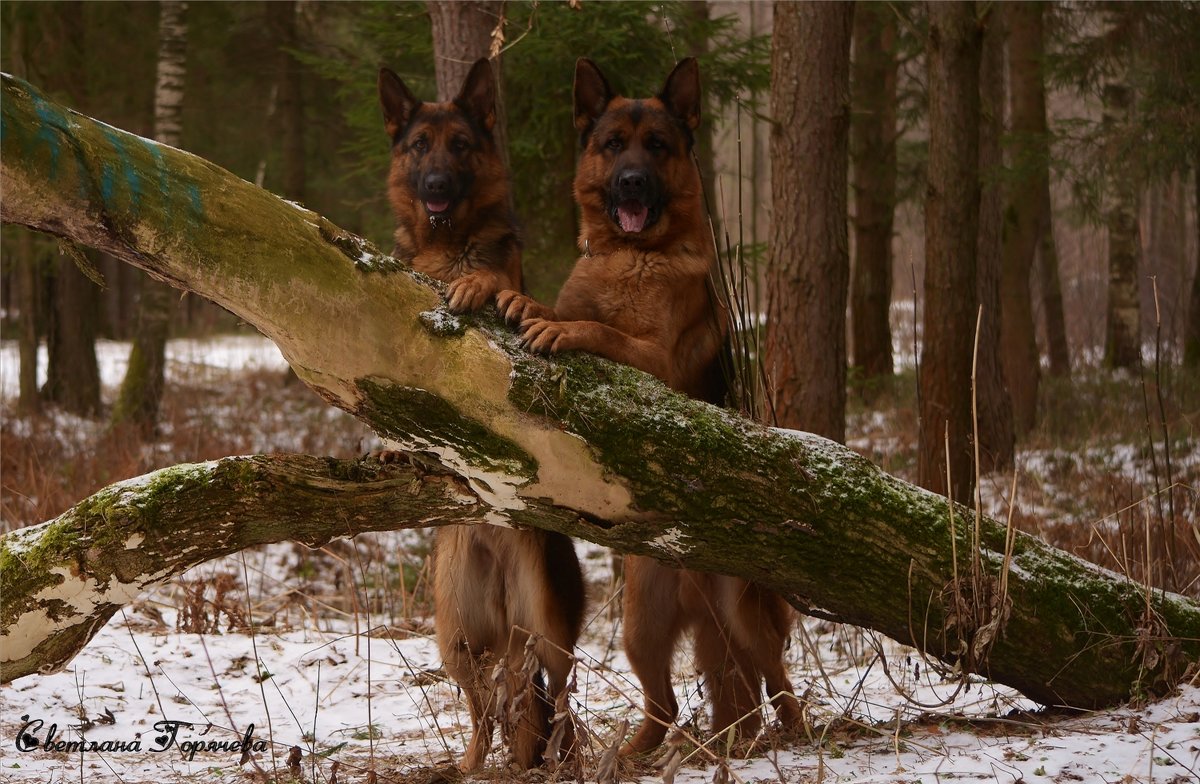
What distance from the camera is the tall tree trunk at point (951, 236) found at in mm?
6941

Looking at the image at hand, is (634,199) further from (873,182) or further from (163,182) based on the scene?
(873,182)

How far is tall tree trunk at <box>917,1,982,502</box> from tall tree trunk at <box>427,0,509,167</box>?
2968 mm

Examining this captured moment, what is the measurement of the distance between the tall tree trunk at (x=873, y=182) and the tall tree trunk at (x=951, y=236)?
6.52 metres

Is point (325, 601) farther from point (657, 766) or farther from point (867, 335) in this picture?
point (867, 335)

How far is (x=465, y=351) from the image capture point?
333 centimetres

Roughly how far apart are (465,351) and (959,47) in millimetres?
5044

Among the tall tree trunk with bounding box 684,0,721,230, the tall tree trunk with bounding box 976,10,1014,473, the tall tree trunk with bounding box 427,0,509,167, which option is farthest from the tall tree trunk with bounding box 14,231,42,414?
the tall tree trunk with bounding box 976,10,1014,473

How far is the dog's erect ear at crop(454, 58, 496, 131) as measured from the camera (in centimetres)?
513

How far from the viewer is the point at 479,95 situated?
5.16m

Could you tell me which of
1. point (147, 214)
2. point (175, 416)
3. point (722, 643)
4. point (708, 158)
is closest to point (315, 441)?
point (175, 416)

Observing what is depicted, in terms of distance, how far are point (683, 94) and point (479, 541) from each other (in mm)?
2241

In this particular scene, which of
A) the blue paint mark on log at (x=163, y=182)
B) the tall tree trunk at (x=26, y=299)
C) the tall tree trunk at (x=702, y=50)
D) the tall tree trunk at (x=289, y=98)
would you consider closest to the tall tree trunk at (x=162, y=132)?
the tall tree trunk at (x=26, y=299)

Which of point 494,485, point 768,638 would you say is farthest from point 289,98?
point 494,485

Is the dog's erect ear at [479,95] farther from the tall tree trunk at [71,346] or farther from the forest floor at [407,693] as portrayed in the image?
the tall tree trunk at [71,346]
